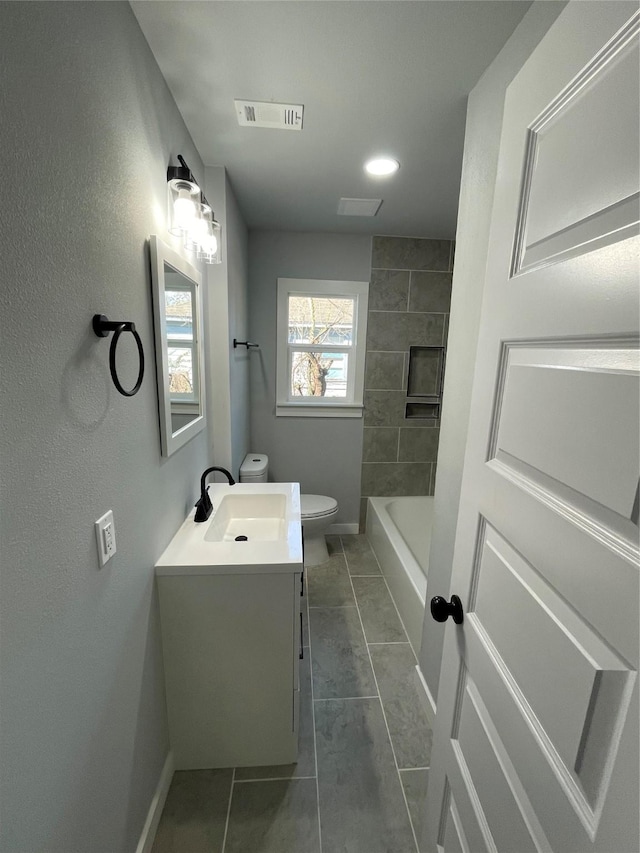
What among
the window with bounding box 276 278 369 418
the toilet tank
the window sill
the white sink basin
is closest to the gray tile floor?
the white sink basin

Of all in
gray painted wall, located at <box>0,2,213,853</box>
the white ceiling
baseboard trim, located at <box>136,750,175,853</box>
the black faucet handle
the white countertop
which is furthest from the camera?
the black faucet handle

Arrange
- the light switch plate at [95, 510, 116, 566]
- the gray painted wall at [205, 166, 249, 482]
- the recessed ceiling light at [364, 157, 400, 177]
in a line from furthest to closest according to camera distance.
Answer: the gray painted wall at [205, 166, 249, 482], the recessed ceiling light at [364, 157, 400, 177], the light switch plate at [95, 510, 116, 566]

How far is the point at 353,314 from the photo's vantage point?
2.87m

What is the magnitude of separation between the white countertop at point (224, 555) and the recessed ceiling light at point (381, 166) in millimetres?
1708

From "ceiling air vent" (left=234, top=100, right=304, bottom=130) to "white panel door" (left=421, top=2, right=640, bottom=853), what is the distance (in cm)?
91

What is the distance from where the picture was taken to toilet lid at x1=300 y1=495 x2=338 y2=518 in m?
2.60

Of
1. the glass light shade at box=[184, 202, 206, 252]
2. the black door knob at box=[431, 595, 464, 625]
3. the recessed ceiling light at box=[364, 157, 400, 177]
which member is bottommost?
the black door knob at box=[431, 595, 464, 625]

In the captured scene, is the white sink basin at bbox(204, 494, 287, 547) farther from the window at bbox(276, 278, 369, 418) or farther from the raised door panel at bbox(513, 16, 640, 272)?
the raised door panel at bbox(513, 16, 640, 272)

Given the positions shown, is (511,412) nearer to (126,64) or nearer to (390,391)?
(126,64)

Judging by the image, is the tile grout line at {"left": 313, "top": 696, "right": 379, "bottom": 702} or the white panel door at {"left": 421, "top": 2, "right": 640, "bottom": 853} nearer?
the white panel door at {"left": 421, "top": 2, "right": 640, "bottom": 853}

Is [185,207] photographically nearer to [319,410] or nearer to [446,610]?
[446,610]

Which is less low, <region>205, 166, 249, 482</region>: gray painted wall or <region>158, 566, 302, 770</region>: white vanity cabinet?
<region>205, 166, 249, 482</region>: gray painted wall

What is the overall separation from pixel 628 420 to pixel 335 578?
243 centimetres

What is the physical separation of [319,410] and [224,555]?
1.85 m
